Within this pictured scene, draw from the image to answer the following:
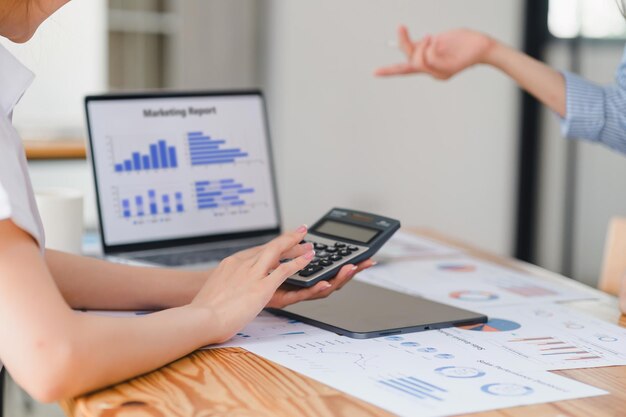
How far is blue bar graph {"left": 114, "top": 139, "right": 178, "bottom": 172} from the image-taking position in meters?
1.57

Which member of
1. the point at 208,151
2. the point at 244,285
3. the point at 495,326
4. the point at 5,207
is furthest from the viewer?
the point at 208,151

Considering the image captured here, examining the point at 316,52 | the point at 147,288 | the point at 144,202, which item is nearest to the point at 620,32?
the point at 316,52

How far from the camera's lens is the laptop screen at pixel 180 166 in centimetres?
156

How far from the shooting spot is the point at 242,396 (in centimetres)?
86

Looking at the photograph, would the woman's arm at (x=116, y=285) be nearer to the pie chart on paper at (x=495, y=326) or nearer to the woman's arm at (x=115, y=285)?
the woman's arm at (x=115, y=285)

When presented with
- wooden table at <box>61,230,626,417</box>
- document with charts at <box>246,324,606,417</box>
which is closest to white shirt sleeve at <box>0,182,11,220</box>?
wooden table at <box>61,230,626,417</box>

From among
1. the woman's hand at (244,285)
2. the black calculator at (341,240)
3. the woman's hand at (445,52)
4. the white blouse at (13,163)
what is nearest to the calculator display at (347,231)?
the black calculator at (341,240)

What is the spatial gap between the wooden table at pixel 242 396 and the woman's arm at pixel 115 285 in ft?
0.67

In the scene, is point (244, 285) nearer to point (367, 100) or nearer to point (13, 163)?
point (13, 163)

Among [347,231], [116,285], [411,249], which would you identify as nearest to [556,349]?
[347,231]

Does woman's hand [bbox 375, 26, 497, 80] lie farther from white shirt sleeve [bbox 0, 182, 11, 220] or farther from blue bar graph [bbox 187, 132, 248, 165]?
white shirt sleeve [bbox 0, 182, 11, 220]

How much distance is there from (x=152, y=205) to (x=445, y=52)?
594 millimetres

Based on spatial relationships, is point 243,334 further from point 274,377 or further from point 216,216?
point 216,216

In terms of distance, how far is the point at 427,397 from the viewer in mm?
846
